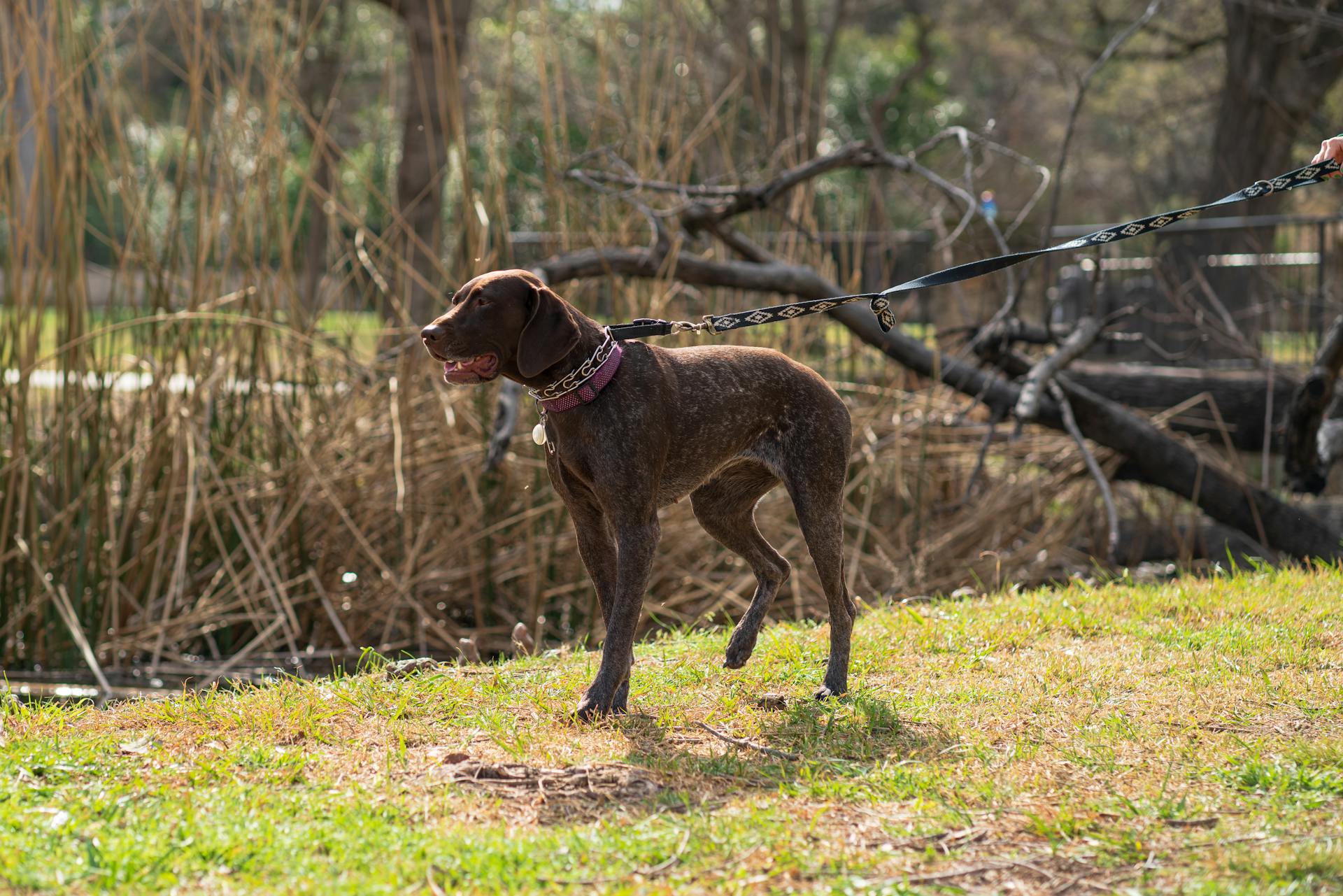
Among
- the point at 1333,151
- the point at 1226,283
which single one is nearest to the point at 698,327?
the point at 1333,151

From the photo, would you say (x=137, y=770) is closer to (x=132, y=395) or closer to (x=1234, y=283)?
(x=132, y=395)

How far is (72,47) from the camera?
18.5ft

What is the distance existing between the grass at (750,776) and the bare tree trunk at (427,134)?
2.61m

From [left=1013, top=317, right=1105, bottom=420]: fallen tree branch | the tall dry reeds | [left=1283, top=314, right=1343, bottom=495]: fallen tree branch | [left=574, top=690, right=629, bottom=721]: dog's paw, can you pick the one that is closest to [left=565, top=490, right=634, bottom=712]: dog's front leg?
[left=574, top=690, right=629, bottom=721]: dog's paw

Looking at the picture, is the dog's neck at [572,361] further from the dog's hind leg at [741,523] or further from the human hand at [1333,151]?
the human hand at [1333,151]

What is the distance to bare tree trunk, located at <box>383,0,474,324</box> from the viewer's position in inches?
243

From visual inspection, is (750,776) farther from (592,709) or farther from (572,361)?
(572,361)

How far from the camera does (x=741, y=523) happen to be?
4203mm

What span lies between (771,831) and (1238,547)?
6.71 metres

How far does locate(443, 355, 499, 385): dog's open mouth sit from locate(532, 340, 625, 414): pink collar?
0.18 metres

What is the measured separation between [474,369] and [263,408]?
3.22 m

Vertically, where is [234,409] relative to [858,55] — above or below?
below

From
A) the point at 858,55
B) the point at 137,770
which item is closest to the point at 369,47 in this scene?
the point at 858,55

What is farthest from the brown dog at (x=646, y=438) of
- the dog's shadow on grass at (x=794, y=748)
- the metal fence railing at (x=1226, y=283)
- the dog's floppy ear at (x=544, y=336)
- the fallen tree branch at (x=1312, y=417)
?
the metal fence railing at (x=1226, y=283)
